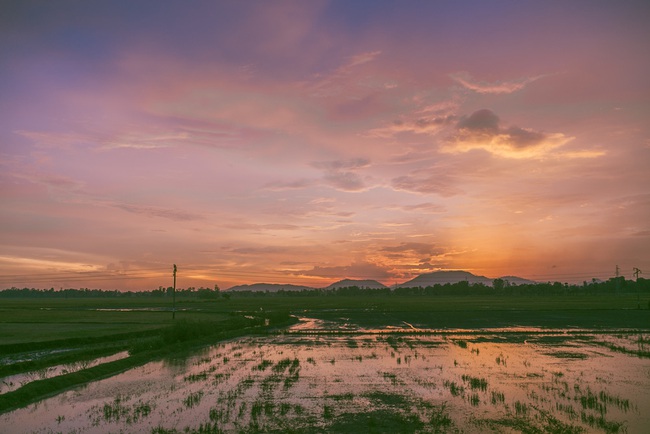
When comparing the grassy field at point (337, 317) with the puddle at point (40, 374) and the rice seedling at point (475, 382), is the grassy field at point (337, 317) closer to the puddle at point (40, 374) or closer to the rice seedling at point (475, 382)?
the puddle at point (40, 374)

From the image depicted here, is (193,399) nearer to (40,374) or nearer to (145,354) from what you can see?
(40,374)

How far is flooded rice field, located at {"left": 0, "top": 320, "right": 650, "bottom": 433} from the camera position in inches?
610

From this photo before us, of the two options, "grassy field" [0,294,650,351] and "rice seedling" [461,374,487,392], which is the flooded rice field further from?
"grassy field" [0,294,650,351]

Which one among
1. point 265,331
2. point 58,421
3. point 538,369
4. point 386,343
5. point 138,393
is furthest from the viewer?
point 265,331

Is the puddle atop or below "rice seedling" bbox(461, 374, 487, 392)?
atop

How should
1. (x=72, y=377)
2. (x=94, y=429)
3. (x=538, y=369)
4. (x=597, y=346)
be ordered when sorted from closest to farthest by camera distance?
(x=94, y=429), (x=72, y=377), (x=538, y=369), (x=597, y=346)

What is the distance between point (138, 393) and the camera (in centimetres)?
2034

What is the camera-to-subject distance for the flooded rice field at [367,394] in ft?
50.8

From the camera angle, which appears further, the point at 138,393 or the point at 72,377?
the point at 72,377

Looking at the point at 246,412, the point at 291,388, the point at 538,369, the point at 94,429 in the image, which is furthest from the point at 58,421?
the point at 538,369

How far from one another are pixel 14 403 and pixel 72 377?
4353 millimetres

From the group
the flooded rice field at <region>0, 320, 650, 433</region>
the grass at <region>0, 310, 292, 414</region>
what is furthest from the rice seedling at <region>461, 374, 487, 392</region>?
the grass at <region>0, 310, 292, 414</region>

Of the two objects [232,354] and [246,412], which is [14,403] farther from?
[232,354]

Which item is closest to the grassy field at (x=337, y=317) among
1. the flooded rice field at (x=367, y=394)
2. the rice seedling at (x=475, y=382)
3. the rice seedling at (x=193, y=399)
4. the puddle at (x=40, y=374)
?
the puddle at (x=40, y=374)
